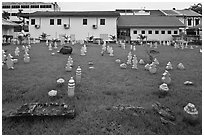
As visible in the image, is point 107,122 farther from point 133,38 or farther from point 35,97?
point 133,38

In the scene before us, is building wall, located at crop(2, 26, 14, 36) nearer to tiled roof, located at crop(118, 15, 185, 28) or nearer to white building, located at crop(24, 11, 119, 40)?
white building, located at crop(24, 11, 119, 40)

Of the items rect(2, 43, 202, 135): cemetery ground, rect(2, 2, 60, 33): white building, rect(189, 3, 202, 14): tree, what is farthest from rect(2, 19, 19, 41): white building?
rect(189, 3, 202, 14): tree

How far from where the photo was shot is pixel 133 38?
30516 mm

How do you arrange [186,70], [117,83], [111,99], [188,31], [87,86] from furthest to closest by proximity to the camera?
[188,31]
[186,70]
[117,83]
[87,86]
[111,99]

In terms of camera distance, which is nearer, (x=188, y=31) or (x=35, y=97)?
(x=35, y=97)

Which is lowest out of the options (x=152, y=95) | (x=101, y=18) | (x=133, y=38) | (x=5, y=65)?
(x=152, y=95)

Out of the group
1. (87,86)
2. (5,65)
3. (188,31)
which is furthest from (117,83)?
(188,31)

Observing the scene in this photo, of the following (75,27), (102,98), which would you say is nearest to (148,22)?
(75,27)

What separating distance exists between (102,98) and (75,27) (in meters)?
26.2

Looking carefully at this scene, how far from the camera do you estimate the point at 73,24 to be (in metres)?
30.9

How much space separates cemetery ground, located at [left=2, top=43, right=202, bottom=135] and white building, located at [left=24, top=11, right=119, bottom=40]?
71.9 ft

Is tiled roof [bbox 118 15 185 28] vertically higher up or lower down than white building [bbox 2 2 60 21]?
lower down

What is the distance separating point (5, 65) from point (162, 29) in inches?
Answer: 998

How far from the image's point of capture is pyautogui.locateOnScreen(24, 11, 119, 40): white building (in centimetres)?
3066
